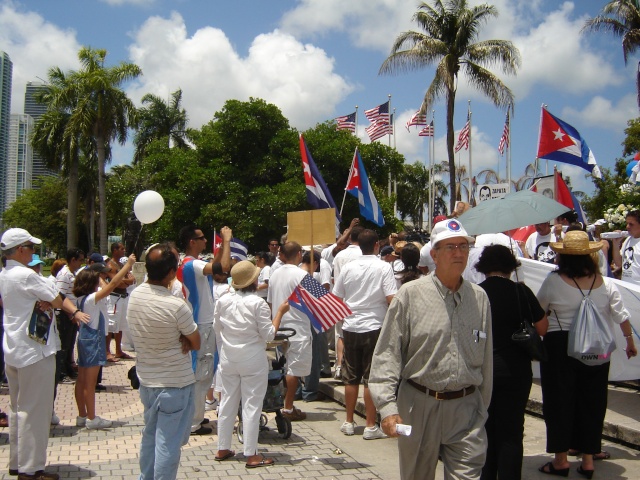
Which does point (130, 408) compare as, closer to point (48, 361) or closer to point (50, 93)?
point (48, 361)

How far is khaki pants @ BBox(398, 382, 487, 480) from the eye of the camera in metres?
3.54

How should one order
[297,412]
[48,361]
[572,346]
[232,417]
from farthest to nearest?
[297,412], [232,417], [48,361], [572,346]

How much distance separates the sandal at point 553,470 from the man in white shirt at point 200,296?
3.34 m

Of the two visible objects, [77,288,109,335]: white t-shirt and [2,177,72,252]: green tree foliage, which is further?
[2,177,72,252]: green tree foliage

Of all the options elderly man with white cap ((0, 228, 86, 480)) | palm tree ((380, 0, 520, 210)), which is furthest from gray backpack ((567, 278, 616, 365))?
palm tree ((380, 0, 520, 210))

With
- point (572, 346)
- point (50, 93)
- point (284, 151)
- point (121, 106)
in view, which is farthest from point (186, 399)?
point (50, 93)

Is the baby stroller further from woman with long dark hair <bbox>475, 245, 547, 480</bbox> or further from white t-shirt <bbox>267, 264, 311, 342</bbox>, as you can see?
woman with long dark hair <bbox>475, 245, 547, 480</bbox>

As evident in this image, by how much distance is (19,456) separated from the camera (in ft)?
17.2

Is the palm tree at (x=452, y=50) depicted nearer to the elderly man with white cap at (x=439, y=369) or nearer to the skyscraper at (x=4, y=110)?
the elderly man with white cap at (x=439, y=369)

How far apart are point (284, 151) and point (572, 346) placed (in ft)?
80.1

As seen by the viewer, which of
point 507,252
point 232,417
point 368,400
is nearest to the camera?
point 507,252

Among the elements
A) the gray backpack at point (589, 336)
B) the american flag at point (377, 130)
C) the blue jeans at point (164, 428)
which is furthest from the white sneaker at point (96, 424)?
the american flag at point (377, 130)

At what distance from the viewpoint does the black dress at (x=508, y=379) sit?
14.6 ft

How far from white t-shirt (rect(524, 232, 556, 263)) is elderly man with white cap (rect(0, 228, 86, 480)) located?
5989mm
